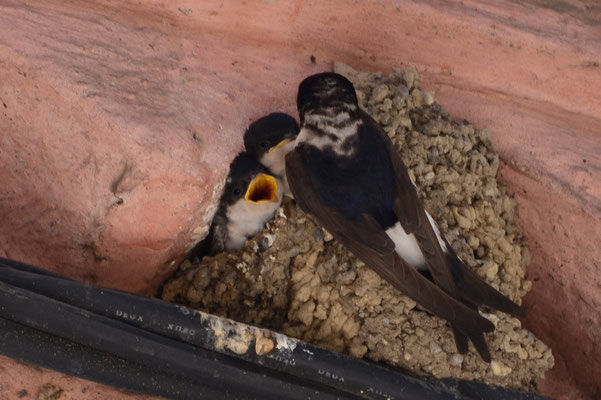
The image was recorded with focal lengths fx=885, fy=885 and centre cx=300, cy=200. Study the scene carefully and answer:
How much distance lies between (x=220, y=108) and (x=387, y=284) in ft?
1.92

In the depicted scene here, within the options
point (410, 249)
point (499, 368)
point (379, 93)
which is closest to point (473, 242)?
point (410, 249)

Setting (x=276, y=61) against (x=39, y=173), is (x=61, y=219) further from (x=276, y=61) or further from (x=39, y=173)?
(x=276, y=61)

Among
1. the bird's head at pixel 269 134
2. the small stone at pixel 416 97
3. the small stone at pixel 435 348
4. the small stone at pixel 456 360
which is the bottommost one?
the small stone at pixel 456 360

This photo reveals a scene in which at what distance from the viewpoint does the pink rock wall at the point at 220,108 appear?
193 cm

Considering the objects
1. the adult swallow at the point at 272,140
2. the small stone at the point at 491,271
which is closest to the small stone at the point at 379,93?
the adult swallow at the point at 272,140

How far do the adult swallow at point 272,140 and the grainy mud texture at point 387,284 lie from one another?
159 millimetres

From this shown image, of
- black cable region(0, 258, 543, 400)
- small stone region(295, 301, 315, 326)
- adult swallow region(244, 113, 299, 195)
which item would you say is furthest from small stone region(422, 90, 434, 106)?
black cable region(0, 258, 543, 400)

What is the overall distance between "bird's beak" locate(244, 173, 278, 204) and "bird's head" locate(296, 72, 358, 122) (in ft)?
0.74

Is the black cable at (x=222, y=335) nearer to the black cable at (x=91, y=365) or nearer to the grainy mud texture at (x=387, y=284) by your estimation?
the black cable at (x=91, y=365)

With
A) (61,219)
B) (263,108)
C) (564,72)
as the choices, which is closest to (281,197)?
(263,108)

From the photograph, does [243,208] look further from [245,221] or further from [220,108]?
[220,108]

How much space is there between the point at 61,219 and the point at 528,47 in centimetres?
129

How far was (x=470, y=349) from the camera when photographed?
2.04m

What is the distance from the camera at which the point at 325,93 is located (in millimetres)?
2236
